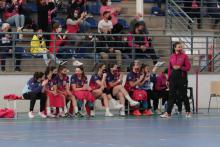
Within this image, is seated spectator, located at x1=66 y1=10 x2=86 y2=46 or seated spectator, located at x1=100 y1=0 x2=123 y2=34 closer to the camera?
seated spectator, located at x1=66 y1=10 x2=86 y2=46

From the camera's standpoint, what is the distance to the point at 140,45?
2494 cm

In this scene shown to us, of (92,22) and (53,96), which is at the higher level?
(92,22)

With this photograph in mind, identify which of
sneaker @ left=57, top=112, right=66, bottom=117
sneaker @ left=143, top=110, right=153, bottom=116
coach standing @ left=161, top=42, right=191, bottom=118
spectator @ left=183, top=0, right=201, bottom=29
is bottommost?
sneaker @ left=143, top=110, right=153, bottom=116

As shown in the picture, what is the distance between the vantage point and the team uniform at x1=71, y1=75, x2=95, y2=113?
20.9 metres

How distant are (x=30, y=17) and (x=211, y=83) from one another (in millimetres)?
6670

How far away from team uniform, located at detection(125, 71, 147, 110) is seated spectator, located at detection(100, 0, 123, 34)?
155 inches

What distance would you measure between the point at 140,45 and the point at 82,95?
4.71m

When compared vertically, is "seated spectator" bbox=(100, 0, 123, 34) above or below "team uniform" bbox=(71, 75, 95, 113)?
above

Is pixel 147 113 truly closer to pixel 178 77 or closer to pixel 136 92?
pixel 136 92

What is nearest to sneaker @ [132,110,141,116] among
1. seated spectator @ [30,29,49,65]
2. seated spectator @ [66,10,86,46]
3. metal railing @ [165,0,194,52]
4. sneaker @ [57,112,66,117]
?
sneaker @ [57,112,66,117]

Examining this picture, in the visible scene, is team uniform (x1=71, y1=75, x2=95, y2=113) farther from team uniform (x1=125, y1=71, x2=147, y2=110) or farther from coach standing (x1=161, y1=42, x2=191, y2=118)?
coach standing (x1=161, y1=42, x2=191, y2=118)

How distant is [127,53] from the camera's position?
24.6m

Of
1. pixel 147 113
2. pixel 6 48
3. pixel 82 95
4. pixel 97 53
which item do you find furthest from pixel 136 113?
pixel 6 48

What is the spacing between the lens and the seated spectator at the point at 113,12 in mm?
25688
